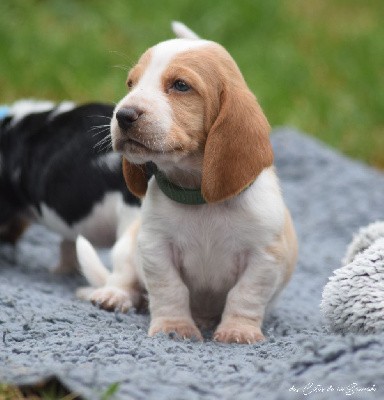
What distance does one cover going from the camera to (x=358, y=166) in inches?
285

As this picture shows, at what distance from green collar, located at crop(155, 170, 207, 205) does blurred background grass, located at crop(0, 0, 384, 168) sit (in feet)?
12.3

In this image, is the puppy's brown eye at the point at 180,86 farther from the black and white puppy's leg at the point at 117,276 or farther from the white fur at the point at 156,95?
the black and white puppy's leg at the point at 117,276

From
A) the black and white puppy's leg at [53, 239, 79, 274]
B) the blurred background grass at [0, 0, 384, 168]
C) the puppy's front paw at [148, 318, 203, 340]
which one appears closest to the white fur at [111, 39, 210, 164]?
the puppy's front paw at [148, 318, 203, 340]

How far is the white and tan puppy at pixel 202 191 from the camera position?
3406mm

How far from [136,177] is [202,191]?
49 cm

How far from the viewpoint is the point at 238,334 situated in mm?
3557

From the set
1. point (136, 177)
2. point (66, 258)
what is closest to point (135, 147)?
point (136, 177)

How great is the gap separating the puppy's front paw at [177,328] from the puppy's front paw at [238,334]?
0.30 feet

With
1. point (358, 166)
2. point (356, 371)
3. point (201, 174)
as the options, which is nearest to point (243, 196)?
point (201, 174)

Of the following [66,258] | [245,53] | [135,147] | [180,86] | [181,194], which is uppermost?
[245,53]

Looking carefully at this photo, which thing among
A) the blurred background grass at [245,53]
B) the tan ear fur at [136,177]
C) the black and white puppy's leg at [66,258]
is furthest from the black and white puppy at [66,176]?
Answer: the blurred background grass at [245,53]

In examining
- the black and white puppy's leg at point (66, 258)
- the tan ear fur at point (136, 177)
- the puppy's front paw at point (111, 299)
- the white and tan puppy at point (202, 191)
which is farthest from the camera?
the black and white puppy's leg at point (66, 258)

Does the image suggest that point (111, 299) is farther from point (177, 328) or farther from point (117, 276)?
point (177, 328)

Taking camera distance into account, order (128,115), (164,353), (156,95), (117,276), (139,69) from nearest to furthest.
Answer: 1. (164,353)
2. (128,115)
3. (156,95)
4. (139,69)
5. (117,276)
